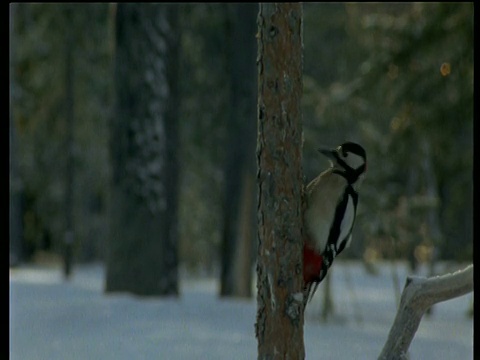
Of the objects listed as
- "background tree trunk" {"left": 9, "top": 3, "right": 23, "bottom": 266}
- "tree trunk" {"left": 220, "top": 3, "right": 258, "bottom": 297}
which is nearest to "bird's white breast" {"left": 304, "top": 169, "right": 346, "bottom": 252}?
"tree trunk" {"left": 220, "top": 3, "right": 258, "bottom": 297}

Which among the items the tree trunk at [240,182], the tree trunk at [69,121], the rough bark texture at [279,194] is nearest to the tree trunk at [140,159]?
the tree trunk at [240,182]

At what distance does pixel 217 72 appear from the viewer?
19891 mm

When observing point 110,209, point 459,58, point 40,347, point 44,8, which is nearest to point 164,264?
point 110,209

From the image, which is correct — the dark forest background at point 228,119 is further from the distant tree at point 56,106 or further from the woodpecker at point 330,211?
the woodpecker at point 330,211

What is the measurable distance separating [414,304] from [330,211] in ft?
2.44

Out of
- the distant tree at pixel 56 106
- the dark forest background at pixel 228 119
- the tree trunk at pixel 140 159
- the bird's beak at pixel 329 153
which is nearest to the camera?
the bird's beak at pixel 329 153

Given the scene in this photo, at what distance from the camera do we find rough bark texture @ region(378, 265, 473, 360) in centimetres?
497

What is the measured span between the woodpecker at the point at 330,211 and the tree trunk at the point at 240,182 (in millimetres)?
7927

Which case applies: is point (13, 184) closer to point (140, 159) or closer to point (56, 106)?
point (56, 106)

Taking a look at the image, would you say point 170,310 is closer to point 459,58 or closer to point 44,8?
point 459,58

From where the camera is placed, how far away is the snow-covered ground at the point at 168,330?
7633 mm

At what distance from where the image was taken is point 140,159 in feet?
37.2

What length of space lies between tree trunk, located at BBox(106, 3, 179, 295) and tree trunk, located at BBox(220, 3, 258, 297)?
1.43 metres

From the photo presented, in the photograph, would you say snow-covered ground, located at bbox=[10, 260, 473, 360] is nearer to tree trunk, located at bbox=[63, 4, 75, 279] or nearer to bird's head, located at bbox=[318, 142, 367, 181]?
bird's head, located at bbox=[318, 142, 367, 181]
